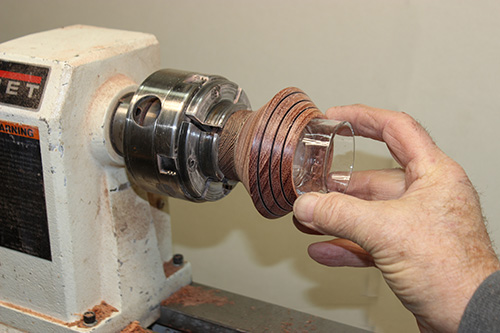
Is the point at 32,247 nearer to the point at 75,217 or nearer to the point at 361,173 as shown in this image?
the point at 75,217

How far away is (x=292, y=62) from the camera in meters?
1.47

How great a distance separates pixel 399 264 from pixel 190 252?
113 cm

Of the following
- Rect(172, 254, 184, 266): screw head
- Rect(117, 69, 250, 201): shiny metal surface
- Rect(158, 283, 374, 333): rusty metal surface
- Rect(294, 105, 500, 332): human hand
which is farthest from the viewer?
Rect(172, 254, 184, 266): screw head

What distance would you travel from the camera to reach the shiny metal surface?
0.95 m

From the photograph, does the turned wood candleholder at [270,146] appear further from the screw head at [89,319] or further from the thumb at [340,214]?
the screw head at [89,319]

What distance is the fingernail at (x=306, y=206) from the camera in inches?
34.8

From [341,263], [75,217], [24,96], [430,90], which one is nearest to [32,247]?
[75,217]

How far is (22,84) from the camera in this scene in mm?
981

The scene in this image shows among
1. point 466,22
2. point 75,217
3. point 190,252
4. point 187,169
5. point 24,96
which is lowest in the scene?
point 190,252

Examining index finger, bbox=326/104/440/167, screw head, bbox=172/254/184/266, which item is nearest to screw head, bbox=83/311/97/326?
screw head, bbox=172/254/184/266

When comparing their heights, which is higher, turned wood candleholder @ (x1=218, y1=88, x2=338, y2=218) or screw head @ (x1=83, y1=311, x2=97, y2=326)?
turned wood candleholder @ (x1=218, y1=88, x2=338, y2=218)

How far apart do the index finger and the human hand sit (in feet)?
0.04

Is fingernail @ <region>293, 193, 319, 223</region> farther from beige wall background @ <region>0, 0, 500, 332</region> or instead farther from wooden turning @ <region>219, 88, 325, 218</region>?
beige wall background @ <region>0, 0, 500, 332</region>

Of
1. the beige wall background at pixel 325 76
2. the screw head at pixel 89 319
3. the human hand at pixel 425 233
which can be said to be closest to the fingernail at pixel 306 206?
the human hand at pixel 425 233
